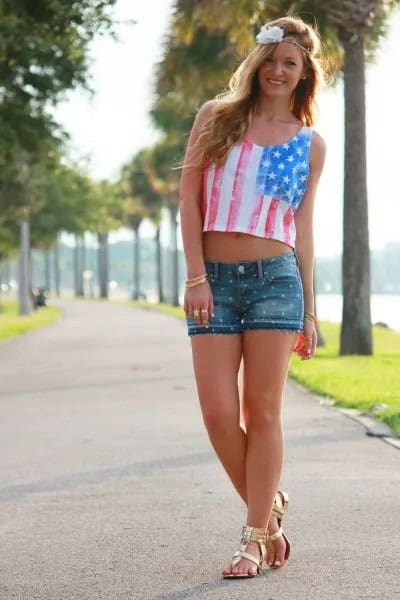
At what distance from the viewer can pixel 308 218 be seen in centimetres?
484

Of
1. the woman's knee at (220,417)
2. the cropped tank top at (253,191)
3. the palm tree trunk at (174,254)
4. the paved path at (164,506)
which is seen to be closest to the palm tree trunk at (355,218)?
the paved path at (164,506)

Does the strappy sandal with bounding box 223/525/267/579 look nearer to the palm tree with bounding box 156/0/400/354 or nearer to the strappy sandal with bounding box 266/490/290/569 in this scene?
the strappy sandal with bounding box 266/490/290/569

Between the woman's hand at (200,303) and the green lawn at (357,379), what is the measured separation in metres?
4.61

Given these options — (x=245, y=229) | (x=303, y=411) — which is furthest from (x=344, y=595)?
(x=303, y=411)

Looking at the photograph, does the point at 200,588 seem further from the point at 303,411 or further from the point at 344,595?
the point at 303,411

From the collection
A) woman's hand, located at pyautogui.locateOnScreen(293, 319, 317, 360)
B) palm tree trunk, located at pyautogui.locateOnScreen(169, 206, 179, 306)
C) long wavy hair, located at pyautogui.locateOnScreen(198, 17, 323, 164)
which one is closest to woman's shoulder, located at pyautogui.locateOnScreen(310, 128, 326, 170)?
long wavy hair, located at pyautogui.locateOnScreen(198, 17, 323, 164)

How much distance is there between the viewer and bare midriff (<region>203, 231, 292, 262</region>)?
4.65m

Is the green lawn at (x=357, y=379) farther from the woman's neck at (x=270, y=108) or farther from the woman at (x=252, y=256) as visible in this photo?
the woman's neck at (x=270, y=108)

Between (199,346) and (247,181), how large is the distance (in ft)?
2.03

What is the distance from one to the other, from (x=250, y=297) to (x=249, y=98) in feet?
2.45

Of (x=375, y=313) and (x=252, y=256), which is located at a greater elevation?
(x=252, y=256)

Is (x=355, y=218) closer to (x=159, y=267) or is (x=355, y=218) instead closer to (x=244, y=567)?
(x=244, y=567)

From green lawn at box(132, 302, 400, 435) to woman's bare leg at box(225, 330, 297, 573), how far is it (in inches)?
170

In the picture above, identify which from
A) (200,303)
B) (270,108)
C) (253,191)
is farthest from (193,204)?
(270,108)
